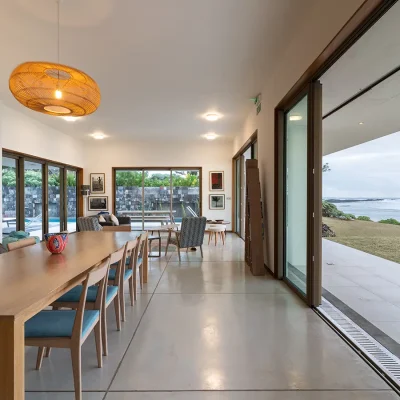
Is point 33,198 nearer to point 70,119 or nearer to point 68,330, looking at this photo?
point 70,119

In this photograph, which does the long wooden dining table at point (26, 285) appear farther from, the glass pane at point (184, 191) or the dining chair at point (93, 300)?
the glass pane at point (184, 191)

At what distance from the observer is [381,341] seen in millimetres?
2492

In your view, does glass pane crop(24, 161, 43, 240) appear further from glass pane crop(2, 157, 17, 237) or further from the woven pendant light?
the woven pendant light

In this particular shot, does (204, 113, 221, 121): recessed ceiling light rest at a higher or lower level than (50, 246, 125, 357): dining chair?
higher

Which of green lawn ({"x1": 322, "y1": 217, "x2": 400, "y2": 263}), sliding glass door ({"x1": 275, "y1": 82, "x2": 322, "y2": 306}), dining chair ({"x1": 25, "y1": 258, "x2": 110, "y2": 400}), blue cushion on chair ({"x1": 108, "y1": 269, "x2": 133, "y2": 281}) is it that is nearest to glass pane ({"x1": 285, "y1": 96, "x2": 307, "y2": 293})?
sliding glass door ({"x1": 275, "y1": 82, "x2": 322, "y2": 306})

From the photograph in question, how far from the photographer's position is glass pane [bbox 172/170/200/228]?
10570 mm

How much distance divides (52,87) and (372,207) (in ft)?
14.7

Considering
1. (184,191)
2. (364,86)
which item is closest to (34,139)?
(184,191)

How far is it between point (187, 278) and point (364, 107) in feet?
13.0

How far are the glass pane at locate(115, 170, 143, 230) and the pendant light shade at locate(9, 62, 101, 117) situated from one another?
7.79 meters

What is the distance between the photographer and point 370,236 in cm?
595

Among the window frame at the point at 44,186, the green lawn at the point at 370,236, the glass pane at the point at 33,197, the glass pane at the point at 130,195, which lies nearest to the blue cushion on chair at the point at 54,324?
the green lawn at the point at 370,236

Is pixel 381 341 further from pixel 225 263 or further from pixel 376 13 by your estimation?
pixel 225 263

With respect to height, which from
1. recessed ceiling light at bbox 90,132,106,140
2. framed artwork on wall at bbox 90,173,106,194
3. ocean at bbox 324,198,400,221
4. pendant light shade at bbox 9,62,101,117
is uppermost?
recessed ceiling light at bbox 90,132,106,140
